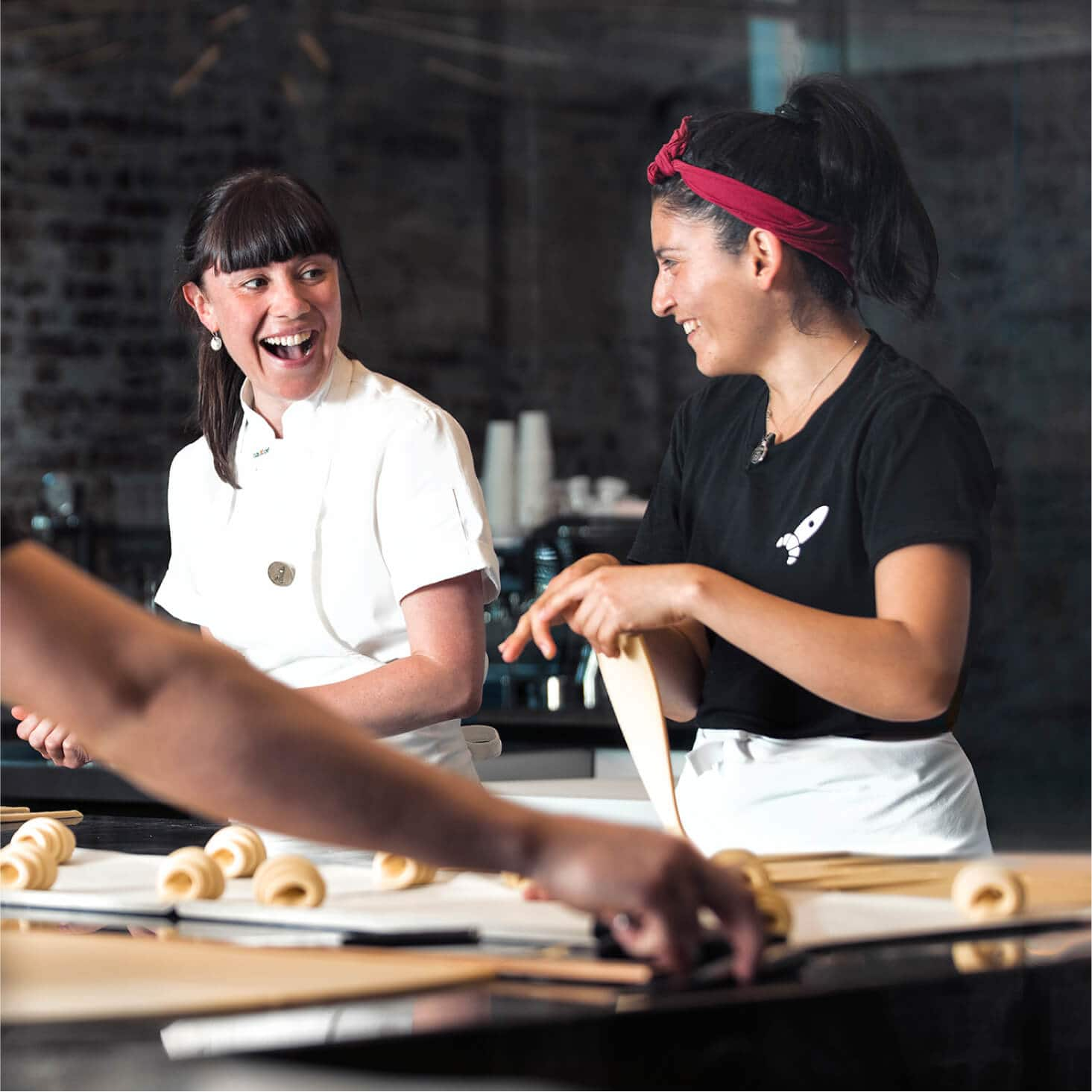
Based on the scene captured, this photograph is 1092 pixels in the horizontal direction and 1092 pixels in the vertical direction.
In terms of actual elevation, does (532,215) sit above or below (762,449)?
above

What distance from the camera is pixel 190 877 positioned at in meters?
1.17

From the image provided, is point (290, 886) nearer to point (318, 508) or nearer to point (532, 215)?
point (318, 508)

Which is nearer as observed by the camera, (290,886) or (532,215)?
(290,886)

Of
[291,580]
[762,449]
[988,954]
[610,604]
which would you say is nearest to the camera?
[988,954]

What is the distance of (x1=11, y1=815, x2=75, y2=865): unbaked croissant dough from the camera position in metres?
1.33

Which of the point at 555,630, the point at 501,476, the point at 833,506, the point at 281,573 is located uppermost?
the point at 833,506

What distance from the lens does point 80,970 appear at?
3.13 ft

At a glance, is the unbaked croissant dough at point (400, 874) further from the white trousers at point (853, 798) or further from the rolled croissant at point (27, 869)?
the white trousers at point (853, 798)

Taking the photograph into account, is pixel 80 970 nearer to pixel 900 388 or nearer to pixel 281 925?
pixel 281 925

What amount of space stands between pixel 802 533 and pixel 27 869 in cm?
79

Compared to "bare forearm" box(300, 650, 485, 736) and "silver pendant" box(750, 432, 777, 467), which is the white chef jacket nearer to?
"bare forearm" box(300, 650, 485, 736)

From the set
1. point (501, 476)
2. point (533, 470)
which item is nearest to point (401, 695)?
point (533, 470)

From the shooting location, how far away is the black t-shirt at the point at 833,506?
1.48 metres

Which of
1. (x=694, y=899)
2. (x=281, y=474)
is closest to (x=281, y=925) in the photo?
(x=694, y=899)
